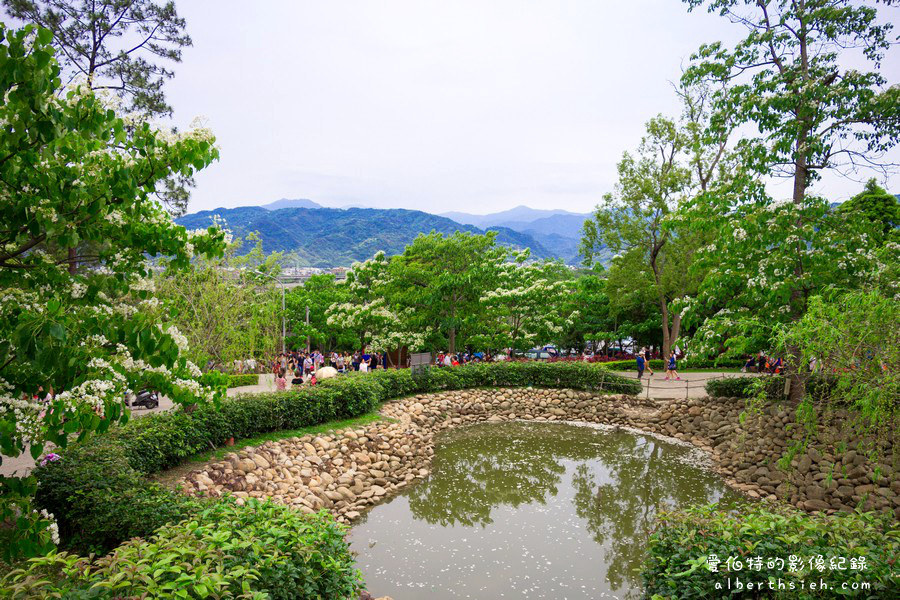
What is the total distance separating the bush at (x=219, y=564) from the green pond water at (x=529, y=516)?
9.50 ft

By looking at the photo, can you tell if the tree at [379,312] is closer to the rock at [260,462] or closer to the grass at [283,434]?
the grass at [283,434]

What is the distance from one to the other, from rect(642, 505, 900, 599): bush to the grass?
8.30 meters

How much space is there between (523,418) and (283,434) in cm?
909

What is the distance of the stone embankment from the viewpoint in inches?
378

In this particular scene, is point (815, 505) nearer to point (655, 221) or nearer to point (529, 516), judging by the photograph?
point (529, 516)

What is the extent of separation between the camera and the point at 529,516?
408 inches

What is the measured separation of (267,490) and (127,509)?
3953mm

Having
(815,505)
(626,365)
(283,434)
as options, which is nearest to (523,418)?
(283,434)

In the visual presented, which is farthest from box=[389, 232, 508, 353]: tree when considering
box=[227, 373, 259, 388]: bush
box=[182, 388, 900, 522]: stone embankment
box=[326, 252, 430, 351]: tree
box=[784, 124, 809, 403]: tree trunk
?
box=[784, 124, 809, 403]: tree trunk

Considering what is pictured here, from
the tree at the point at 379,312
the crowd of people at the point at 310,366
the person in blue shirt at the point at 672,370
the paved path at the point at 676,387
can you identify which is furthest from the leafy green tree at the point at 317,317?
the person in blue shirt at the point at 672,370

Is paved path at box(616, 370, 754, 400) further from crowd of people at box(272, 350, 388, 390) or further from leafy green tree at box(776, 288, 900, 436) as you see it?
leafy green tree at box(776, 288, 900, 436)

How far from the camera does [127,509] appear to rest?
5.96m

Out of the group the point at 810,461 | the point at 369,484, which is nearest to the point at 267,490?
the point at 369,484

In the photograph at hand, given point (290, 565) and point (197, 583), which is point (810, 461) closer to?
point (290, 565)
